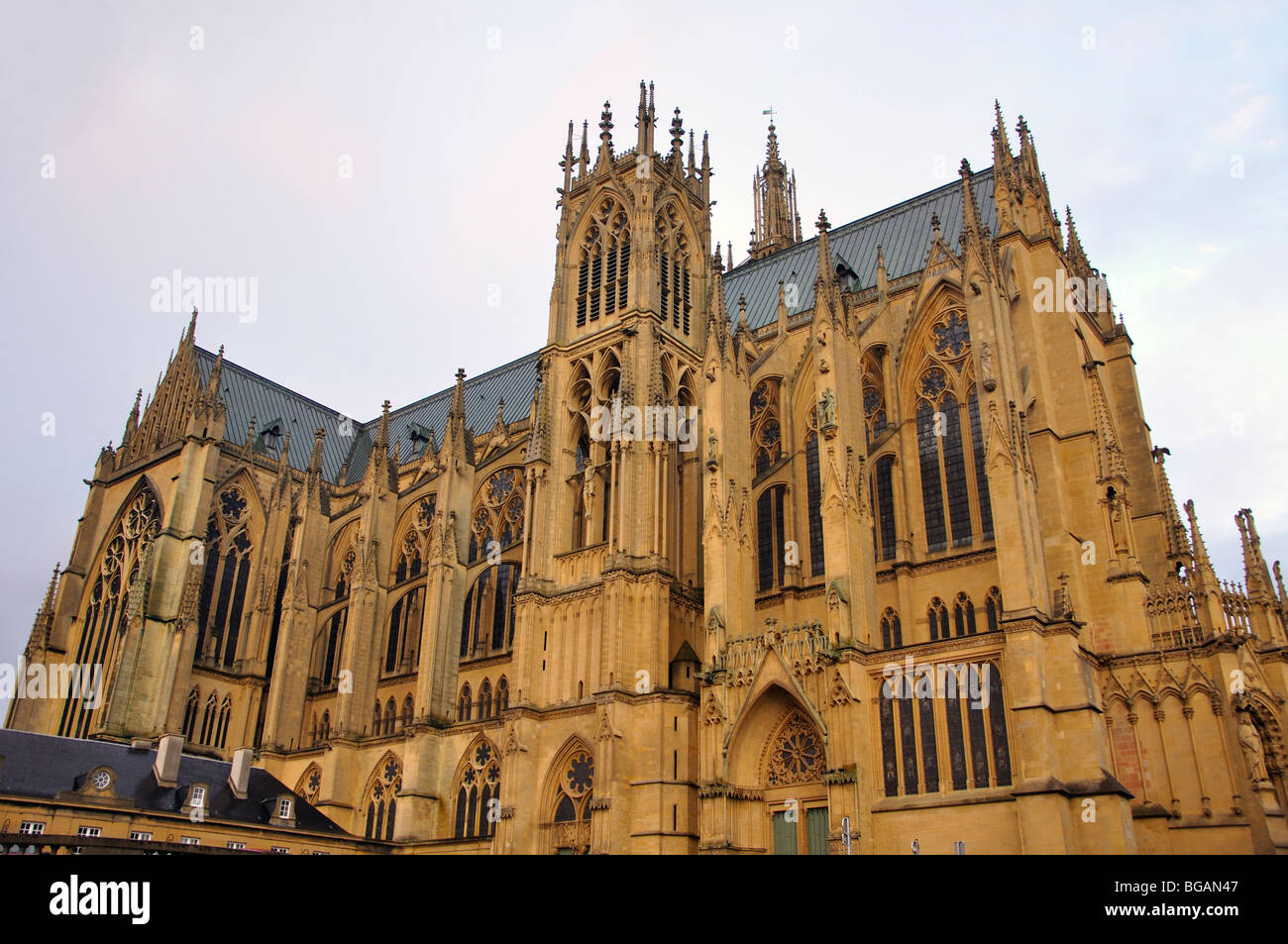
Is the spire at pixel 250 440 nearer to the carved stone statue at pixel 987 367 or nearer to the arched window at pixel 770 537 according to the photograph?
the arched window at pixel 770 537

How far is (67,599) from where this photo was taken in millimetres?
51562

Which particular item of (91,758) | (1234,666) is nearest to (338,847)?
(91,758)

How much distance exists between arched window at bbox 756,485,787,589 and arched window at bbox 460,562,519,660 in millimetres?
10989

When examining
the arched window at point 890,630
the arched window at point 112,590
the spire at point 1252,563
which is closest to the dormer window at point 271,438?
the arched window at point 112,590

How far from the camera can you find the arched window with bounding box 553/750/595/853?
111 ft

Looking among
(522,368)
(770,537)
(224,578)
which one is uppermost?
(522,368)

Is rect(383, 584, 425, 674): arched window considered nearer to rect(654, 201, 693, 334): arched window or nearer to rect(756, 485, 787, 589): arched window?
rect(756, 485, 787, 589): arched window

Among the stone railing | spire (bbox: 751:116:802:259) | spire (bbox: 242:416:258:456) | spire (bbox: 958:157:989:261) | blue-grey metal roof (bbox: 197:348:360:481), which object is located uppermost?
spire (bbox: 751:116:802:259)

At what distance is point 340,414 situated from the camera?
68500 millimetres

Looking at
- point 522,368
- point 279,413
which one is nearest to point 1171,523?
point 522,368

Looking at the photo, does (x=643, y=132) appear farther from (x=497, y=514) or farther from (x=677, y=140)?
(x=497, y=514)

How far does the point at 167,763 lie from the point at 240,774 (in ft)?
8.73

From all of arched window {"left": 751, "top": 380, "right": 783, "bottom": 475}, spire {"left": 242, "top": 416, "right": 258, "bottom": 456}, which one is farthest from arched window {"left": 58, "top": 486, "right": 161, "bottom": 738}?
arched window {"left": 751, "top": 380, "right": 783, "bottom": 475}
